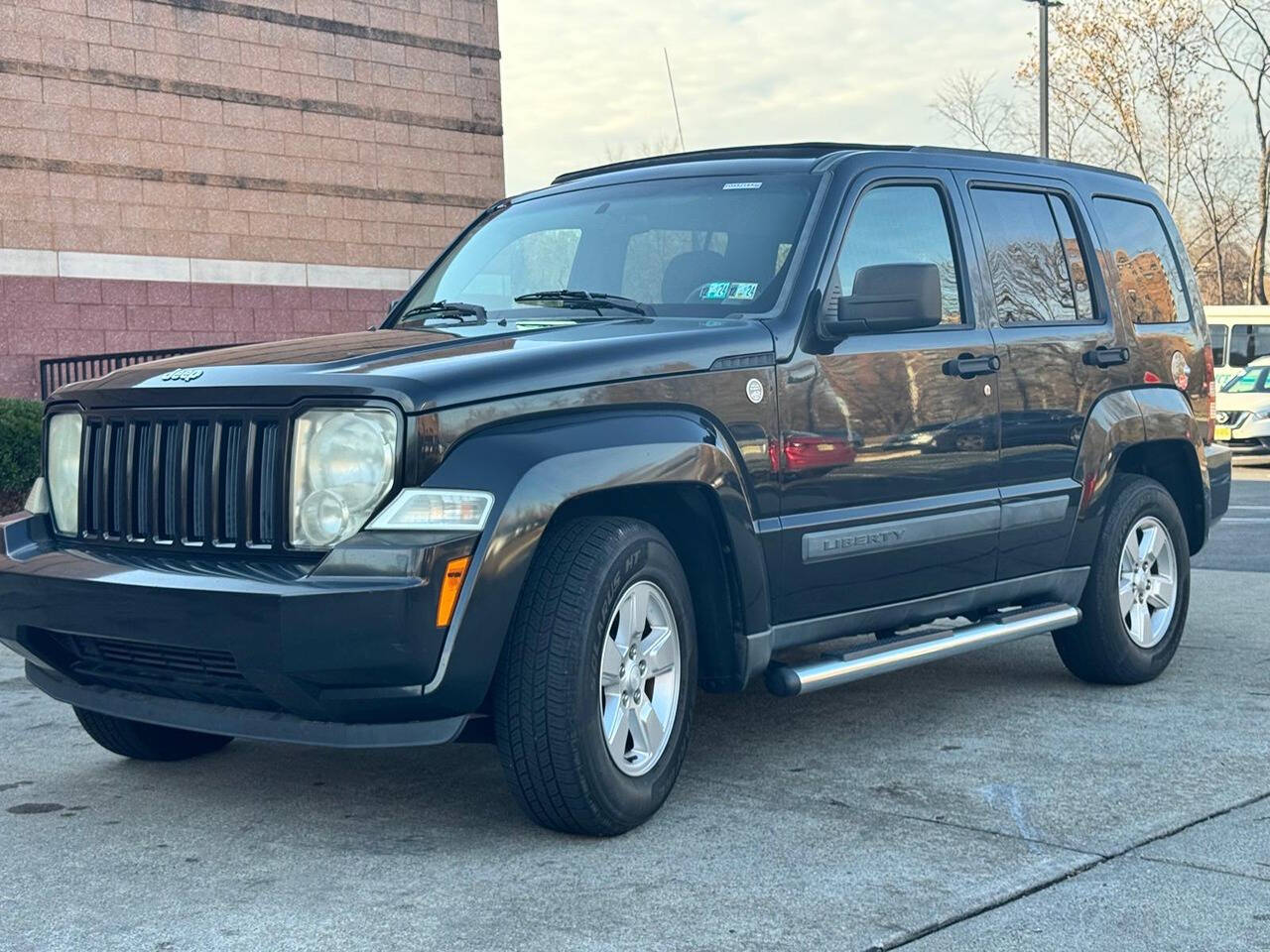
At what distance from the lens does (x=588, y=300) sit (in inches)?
209

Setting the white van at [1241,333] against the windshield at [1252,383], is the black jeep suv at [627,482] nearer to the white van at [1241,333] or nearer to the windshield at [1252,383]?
the windshield at [1252,383]

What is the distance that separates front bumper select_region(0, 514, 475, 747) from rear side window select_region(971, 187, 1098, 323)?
9.27ft

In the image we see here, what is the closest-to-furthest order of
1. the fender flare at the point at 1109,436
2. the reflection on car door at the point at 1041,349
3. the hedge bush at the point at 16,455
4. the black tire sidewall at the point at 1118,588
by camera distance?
the reflection on car door at the point at 1041,349, the fender flare at the point at 1109,436, the black tire sidewall at the point at 1118,588, the hedge bush at the point at 16,455

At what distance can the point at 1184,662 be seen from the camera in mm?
6980

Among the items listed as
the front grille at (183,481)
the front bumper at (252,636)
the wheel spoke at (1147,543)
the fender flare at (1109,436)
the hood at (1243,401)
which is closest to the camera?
the front bumper at (252,636)

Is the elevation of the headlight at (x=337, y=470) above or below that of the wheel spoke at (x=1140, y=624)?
above

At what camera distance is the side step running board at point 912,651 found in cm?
488

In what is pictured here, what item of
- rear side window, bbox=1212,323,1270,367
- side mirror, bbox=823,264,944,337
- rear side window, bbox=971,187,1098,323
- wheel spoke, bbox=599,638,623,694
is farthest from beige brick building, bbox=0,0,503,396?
wheel spoke, bbox=599,638,623,694

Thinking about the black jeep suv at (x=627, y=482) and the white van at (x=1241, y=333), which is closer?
the black jeep suv at (x=627, y=482)

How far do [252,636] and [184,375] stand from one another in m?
0.90

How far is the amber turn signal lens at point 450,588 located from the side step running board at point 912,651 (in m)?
1.25

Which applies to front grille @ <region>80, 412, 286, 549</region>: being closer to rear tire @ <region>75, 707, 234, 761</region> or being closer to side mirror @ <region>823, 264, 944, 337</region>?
rear tire @ <region>75, 707, 234, 761</region>

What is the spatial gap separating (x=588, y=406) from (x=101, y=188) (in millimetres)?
16100

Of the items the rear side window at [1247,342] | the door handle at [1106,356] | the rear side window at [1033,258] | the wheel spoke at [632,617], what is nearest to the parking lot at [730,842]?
the wheel spoke at [632,617]
